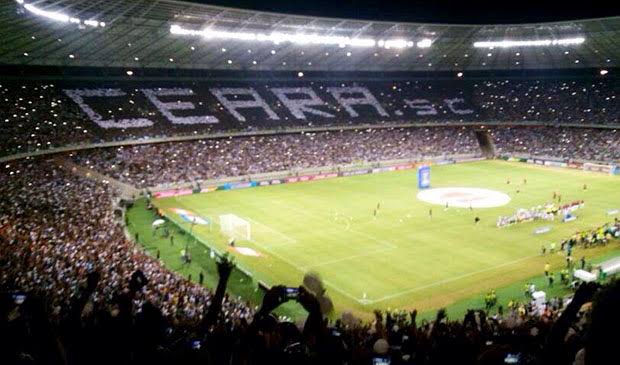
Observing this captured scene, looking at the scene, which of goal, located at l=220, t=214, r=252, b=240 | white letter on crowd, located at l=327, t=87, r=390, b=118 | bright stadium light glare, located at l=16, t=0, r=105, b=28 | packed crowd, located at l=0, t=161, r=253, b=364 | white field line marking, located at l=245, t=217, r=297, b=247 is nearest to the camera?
packed crowd, located at l=0, t=161, r=253, b=364

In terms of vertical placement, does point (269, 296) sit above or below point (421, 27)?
below

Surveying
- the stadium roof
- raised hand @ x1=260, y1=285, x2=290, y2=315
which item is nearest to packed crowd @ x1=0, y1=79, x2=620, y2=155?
the stadium roof

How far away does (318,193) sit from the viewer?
54.8 meters

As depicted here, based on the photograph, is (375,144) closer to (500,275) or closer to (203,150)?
(203,150)

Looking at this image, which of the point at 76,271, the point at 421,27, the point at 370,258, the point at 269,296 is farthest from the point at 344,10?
the point at 269,296

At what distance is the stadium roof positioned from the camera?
151 ft

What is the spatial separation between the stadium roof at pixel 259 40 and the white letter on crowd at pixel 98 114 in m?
3.40

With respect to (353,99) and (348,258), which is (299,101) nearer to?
(353,99)

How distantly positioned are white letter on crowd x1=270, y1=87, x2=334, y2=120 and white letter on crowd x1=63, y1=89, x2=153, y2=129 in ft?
72.1

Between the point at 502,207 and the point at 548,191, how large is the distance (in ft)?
33.2

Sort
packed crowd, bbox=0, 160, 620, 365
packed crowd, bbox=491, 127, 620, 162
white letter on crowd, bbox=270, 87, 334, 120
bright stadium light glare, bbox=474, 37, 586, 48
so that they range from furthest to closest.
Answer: white letter on crowd, bbox=270, 87, 334, 120, packed crowd, bbox=491, 127, 620, 162, bright stadium light glare, bbox=474, 37, 586, 48, packed crowd, bbox=0, 160, 620, 365

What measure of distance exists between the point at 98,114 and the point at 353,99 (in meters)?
40.1

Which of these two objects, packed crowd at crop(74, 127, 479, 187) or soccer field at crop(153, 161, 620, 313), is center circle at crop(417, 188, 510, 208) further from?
packed crowd at crop(74, 127, 479, 187)

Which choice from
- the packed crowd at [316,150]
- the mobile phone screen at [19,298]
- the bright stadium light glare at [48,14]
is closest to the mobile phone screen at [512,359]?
the mobile phone screen at [19,298]
